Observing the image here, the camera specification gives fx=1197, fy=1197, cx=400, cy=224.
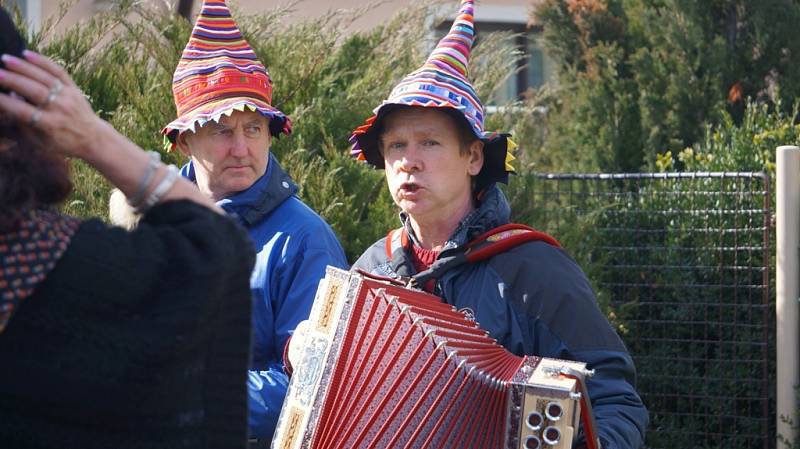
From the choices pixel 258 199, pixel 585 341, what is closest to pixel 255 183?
pixel 258 199

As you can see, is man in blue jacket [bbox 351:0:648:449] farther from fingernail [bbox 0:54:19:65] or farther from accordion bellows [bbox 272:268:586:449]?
fingernail [bbox 0:54:19:65]

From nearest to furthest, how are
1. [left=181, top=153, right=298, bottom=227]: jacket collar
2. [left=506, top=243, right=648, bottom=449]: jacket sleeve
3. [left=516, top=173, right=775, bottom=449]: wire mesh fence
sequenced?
[left=506, top=243, right=648, bottom=449]: jacket sleeve, [left=181, top=153, right=298, bottom=227]: jacket collar, [left=516, top=173, right=775, bottom=449]: wire mesh fence

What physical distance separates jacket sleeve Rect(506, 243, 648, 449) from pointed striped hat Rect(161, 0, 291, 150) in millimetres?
984

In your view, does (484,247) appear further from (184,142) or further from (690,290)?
(690,290)

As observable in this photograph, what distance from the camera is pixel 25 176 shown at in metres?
1.50

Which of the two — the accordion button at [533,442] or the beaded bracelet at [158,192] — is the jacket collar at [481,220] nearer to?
the accordion button at [533,442]

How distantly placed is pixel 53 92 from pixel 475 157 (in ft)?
5.68

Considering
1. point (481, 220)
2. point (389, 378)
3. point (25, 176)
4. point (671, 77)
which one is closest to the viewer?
point (25, 176)

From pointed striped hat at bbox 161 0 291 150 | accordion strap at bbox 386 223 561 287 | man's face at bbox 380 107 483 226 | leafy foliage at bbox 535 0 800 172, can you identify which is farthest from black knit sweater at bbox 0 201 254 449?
leafy foliage at bbox 535 0 800 172

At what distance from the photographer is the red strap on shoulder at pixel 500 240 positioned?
9.58 feet

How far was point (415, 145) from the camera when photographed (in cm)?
312


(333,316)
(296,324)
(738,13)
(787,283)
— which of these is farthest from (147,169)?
(738,13)

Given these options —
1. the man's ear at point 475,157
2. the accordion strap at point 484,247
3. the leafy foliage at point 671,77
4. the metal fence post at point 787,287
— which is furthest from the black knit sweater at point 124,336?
the leafy foliage at point 671,77

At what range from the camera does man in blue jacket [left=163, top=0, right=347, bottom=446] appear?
2949mm
